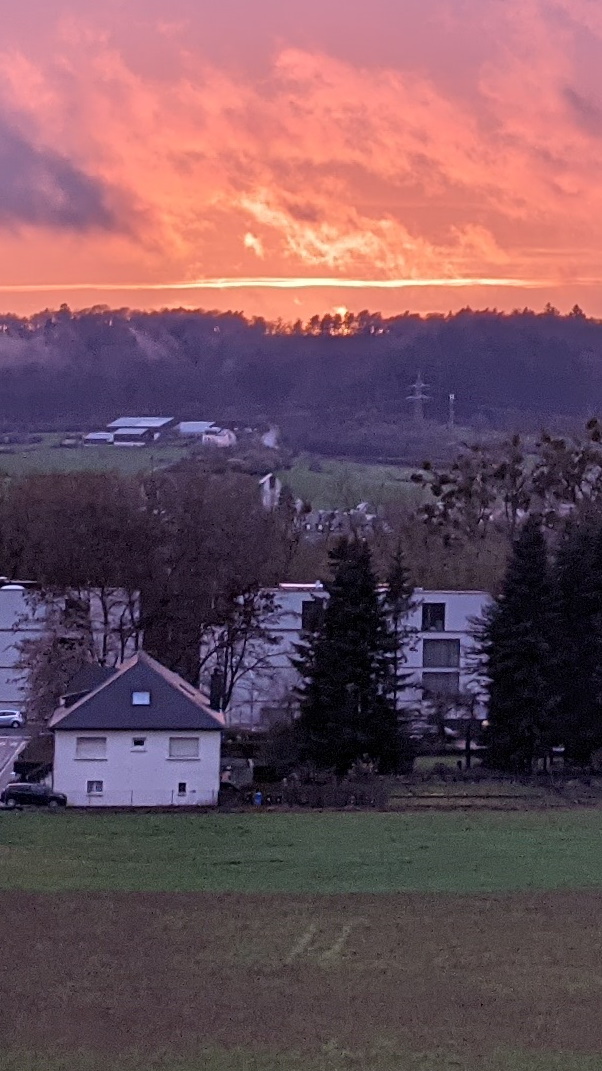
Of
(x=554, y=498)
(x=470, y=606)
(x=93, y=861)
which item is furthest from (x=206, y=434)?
(x=93, y=861)

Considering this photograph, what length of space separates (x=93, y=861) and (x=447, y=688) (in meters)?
23.4

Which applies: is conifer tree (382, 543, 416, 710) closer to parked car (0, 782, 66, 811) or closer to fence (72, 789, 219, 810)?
fence (72, 789, 219, 810)

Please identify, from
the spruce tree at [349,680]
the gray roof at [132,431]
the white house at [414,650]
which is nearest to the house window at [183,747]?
the spruce tree at [349,680]

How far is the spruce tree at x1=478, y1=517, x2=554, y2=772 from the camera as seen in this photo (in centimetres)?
4116

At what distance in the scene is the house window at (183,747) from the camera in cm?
3759

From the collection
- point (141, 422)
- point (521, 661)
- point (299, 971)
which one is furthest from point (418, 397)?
point (299, 971)

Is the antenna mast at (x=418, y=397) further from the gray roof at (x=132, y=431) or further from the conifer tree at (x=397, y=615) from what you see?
the conifer tree at (x=397, y=615)

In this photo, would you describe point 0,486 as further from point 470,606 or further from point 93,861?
point 93,861

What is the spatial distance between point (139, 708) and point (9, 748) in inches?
266

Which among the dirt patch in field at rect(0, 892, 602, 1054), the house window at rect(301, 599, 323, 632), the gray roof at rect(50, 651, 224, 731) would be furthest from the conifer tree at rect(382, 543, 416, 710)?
the dirt patch in field at rect(0, 892, 602, 1054)

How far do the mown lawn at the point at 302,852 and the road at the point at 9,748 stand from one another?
209 inches

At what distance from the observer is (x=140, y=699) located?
1511 inches

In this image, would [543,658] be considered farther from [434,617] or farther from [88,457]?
[88,457]

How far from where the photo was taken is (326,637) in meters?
41.3
